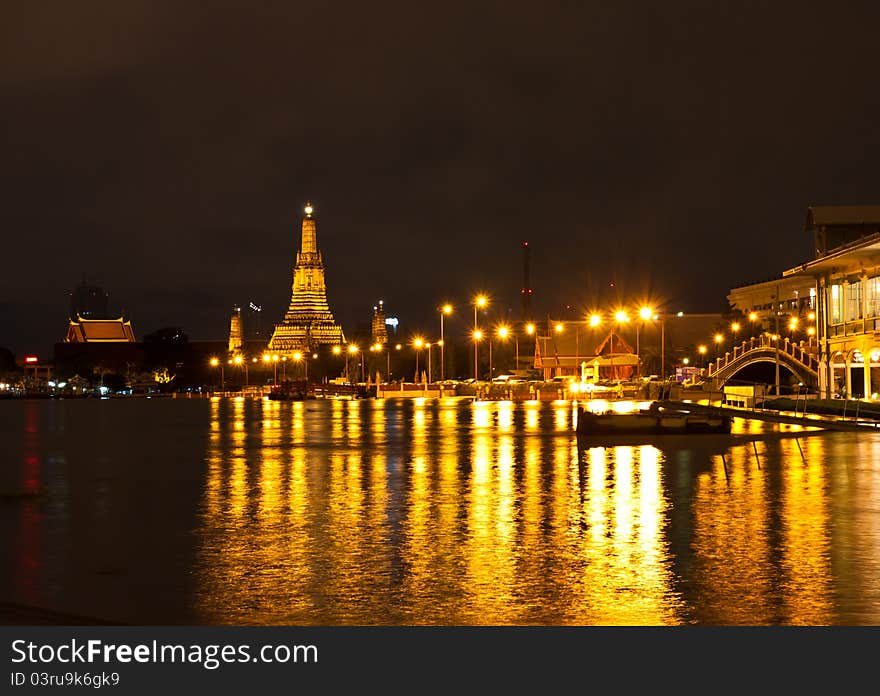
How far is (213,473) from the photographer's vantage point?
26.4 meters

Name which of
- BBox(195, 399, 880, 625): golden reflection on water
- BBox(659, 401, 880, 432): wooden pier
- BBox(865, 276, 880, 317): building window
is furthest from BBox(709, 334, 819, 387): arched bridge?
BBox(195, 399, 880, 625): golden reflection on water

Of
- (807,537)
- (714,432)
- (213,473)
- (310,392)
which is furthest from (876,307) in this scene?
(310,392)

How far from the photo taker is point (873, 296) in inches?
2330

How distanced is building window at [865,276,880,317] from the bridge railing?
948cm

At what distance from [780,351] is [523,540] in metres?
67.4

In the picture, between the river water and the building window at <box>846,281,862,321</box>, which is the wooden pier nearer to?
the building window at <box>846,281,862,321</box>

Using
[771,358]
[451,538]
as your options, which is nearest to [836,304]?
[771,358]

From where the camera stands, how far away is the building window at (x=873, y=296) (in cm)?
5860

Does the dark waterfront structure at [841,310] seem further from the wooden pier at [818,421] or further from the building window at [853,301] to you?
the wooden pier at [818,421]

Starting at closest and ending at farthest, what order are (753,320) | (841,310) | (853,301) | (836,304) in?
(853,301) → (841,310) → (836,304) → (753,320)

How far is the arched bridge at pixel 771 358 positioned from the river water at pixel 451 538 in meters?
45.9

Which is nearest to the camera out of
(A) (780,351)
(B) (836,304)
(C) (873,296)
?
(C) (873,296)

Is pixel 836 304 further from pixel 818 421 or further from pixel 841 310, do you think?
pixel 818 421

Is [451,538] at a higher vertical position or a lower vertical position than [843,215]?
lower
